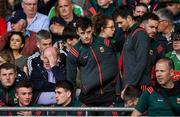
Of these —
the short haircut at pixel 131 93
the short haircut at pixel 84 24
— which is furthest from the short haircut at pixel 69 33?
the short haircut at pixel 131 93

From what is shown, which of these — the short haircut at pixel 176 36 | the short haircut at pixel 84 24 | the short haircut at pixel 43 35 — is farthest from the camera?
the short haircut at pixel 43 35

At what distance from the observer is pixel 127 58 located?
35.9 feet

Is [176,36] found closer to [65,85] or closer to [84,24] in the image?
[84,24]

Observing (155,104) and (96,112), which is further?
(96,112)

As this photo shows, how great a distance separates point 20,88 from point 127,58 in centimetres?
162

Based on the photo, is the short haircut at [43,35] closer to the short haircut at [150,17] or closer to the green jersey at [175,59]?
the short haircut at [150,17]

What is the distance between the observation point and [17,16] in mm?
13352

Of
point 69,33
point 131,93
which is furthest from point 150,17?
point 131,93

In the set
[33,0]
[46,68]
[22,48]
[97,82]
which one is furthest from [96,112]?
[33,0]

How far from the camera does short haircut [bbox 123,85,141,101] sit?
1055 centimetres

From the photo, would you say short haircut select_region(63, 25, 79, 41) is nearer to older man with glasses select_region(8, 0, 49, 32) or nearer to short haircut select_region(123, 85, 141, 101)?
older man with glasses select_region(8, 0, 49, 32)

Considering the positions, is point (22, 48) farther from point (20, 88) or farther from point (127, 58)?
point (127, 58)

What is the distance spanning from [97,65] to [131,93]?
785 millimetres

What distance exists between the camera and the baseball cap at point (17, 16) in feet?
43.4
